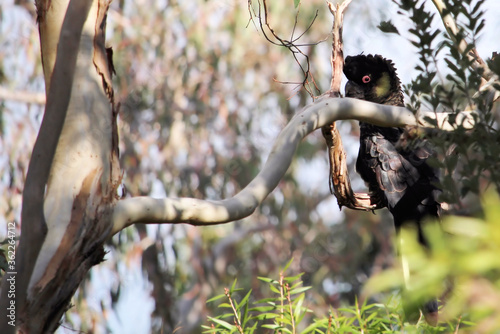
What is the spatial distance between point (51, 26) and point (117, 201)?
48 cm

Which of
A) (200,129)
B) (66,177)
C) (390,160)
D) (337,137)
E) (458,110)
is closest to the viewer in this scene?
(458,110)

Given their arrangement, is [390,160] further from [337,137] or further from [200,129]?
[200,129]

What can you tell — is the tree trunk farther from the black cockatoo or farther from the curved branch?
the black cockatoo

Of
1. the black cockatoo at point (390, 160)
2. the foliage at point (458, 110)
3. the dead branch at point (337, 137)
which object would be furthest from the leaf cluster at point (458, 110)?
the black cockatoo at point (390, 160)

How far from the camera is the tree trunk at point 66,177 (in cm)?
131

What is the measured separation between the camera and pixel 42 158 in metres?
1.30

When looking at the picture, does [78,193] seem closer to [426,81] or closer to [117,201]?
[117,201]

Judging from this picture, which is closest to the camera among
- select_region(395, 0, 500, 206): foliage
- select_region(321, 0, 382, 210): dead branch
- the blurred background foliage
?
select_region(395, 0, 500, 206): foliage

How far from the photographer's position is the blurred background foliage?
5.17m

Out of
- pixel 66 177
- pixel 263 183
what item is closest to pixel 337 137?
pixel 263 183

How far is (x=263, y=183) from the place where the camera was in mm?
1599

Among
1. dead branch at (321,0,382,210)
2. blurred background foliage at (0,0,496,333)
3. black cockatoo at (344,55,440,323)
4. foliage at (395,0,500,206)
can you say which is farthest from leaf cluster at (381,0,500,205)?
blurred background foliage at (0,0,496,333)

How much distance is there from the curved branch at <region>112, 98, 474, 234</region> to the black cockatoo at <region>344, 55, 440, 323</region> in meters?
0.59

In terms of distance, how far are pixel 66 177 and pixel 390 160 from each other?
140cm
